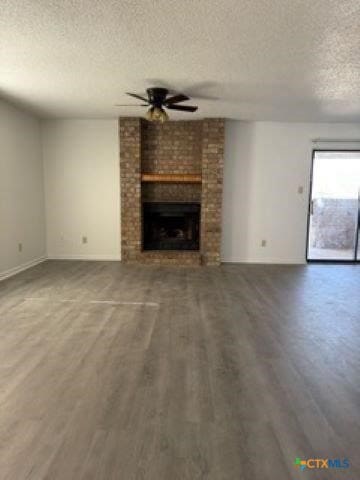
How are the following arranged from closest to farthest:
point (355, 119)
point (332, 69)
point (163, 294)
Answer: point (332, 69) < point (163, 294) < point (355, 119)

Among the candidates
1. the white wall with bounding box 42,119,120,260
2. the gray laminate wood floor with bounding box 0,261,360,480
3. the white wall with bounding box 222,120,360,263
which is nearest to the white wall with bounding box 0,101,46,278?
the white wall with bounding box 42,119,120,260

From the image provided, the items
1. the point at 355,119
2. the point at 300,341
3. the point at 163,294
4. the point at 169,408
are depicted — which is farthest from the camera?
the point at 355,119

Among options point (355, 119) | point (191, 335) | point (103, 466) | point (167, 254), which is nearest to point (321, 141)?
point (355, 119)

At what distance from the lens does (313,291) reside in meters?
3.98

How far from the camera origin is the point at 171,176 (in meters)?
5.20

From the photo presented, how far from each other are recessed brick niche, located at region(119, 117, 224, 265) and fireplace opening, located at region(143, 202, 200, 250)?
116mm

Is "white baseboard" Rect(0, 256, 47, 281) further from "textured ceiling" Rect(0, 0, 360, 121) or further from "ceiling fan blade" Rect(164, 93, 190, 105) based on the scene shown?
"ceiling fan blade" Rect(164, 93, 190, 105)

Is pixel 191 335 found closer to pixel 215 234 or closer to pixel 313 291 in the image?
pixel 313 291

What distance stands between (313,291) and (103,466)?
336 centimetres

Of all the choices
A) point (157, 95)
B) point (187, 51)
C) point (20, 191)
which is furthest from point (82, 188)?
point (187, 51)

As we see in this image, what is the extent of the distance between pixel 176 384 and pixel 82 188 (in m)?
4.35

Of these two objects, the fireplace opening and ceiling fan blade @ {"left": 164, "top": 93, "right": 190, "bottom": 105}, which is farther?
the fireplace opening

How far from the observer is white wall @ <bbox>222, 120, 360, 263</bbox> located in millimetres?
5367

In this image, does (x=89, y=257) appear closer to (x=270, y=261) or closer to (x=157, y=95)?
(x=157, y=95)
